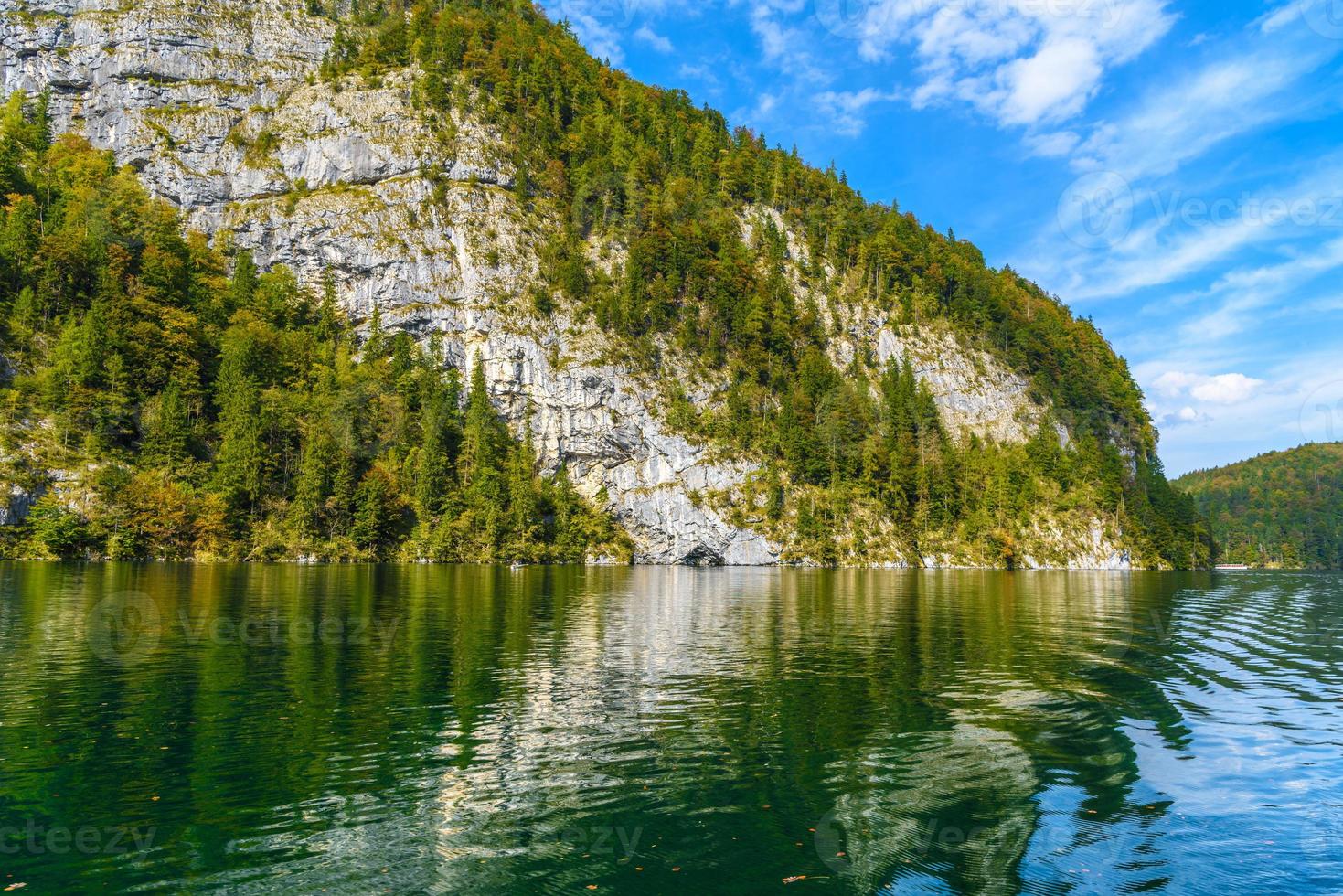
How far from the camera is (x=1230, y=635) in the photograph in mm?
39344

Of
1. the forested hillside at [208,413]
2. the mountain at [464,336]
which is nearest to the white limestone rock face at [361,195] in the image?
the mountain at [464,336]

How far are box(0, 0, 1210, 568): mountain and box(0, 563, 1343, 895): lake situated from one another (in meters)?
85.0

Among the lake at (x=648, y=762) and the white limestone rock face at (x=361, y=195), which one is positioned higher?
the white limestone rock face at (x=361, y=195)

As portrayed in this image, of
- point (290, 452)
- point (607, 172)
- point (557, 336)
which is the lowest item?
point (290, 452)

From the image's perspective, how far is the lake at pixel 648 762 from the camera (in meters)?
10.7

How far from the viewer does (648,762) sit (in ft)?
51.8

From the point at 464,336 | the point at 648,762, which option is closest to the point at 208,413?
the point at 464,336

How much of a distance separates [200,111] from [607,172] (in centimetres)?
9481

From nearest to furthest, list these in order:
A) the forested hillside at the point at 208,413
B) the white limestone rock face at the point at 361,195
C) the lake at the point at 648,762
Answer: the lake at the point at 648,762, the forested hillside at the point at 208,413, the white limestone rock face at the point at 361,195

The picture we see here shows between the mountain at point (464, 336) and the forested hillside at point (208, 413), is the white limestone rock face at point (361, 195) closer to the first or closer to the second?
the mountain at point (464, 336)

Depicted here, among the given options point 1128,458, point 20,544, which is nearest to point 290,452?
point 20,544

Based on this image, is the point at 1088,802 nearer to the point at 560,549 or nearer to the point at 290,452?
the point at 560,549

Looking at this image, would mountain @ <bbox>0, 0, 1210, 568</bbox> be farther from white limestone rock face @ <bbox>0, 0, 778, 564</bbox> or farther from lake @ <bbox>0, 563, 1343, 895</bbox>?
lake @ <bbox>0, 563, 1343, 895</bbox>

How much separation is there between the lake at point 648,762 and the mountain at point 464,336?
85018mm
